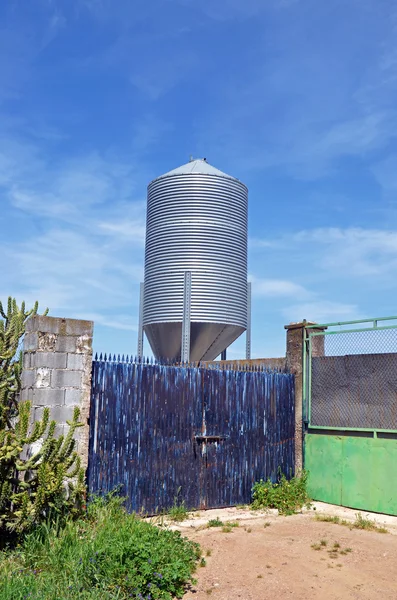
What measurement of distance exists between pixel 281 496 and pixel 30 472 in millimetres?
5276

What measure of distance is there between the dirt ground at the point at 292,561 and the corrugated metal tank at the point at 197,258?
11.9m

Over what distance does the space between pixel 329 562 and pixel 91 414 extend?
414 centimetres

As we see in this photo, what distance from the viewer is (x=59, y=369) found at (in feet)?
29.1

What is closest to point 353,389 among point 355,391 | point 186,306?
point 355,391

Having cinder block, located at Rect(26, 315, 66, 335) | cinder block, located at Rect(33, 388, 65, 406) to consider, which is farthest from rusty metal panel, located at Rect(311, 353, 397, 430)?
cinder block, located at Rect(26, 315, 66, 335)

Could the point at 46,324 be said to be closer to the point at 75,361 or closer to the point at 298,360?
the point at 75,361

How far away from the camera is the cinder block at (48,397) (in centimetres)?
866

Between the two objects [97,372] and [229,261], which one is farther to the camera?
[229,261]

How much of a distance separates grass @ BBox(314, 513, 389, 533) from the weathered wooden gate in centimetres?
174

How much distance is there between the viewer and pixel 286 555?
25.8 ft

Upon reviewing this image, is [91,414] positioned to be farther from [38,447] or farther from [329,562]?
[329,562]

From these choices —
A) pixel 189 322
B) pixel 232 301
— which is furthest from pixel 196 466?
pixel 232 301

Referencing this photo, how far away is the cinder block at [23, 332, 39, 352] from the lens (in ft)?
28.7

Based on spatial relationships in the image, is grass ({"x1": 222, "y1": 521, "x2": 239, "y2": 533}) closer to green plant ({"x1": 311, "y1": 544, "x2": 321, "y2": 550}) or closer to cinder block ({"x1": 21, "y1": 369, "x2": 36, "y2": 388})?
green plant ({"x1": 311, "y1": 544, "x2": 321, "y2": 550})
